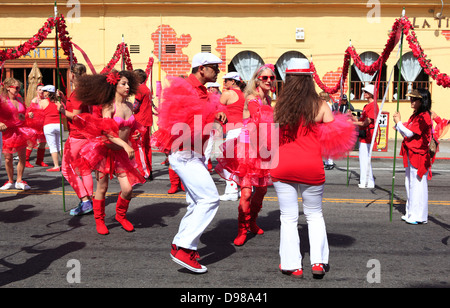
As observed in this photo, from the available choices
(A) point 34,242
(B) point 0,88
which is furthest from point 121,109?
(B) point 0,88

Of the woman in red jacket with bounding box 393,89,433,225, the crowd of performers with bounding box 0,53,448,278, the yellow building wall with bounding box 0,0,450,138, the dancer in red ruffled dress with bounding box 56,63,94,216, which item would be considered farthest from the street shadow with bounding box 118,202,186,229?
the yellow building wall with bounding box 0,0,450,138

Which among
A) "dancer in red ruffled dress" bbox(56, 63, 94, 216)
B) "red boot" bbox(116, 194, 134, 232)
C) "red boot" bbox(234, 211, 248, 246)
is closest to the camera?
"red boot" bbox(234, 211, 248, 246)

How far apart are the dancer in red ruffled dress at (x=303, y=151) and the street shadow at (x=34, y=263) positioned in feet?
7.89

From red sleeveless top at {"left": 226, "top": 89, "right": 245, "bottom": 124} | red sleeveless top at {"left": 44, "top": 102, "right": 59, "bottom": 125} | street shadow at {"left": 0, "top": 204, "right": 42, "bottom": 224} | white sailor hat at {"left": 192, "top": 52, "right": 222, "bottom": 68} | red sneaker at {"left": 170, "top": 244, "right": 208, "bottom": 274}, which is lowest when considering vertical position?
street shadow at {"left": 0, "top": 204, "right": 42, "bottom": 224}

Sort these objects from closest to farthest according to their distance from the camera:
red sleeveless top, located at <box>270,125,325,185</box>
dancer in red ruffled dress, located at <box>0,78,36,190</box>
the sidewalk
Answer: red sleeveless top, located at <box>270,125,325,185</box> < dancer in red ruffled dress, located at <box>0,78,36,190</box> < the sidewalk

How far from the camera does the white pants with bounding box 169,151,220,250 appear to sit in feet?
15.0

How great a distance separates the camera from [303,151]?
441 cm

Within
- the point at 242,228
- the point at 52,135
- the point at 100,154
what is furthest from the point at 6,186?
the point at 242,228

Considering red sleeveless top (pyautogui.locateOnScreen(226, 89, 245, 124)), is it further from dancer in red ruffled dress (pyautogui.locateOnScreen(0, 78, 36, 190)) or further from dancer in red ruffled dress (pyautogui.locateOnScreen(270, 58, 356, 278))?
dancer in red ruffled dress (pyautogui.locateOnScreen(0, 78, 36, 190))

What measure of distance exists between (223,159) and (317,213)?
142cm

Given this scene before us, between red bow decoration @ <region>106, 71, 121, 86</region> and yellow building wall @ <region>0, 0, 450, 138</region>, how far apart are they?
14129 millimetres

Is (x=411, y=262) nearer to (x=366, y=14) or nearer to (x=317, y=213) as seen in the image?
(x=317, y=213)

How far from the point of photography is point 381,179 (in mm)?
10648

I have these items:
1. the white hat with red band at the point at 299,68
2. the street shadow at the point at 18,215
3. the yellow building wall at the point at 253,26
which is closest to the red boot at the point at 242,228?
the white hat with red band at the point at 299,68
